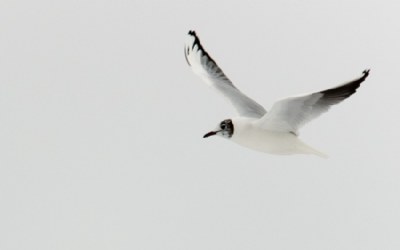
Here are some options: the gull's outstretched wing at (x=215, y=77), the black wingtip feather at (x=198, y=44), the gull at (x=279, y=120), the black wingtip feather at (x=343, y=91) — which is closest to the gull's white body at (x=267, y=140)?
the gull at (x=279, y=120)

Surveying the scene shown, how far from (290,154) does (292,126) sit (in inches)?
10.6

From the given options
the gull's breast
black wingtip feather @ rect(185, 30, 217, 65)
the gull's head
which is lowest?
the gull's breast

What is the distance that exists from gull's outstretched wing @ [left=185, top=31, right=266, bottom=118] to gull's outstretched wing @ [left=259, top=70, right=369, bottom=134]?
1.84 feet

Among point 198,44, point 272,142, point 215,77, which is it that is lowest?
point 272,142

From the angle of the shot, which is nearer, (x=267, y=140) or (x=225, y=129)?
(x=267, y=140)

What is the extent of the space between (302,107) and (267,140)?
386 millimetres

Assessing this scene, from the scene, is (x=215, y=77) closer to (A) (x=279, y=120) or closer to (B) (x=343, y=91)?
(A) (x=279, y=120)

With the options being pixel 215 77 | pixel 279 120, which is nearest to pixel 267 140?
pixel 279 120

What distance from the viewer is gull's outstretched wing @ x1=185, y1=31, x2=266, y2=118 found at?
6500 millimetres

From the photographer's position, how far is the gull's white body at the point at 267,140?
232 inches

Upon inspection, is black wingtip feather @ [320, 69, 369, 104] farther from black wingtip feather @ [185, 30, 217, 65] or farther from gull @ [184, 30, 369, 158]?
black wingtip feather @ [185, 30, 217, 65]

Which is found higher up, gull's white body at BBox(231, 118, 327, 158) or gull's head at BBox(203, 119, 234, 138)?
gull's head at BBox(203, 119, 234, 138)

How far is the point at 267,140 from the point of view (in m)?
5.91

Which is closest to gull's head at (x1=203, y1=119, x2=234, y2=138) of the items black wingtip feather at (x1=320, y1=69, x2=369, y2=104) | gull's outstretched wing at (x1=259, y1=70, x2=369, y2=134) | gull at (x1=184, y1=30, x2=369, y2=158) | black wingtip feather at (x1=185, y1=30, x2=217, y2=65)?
gull at (x1=184, y1=30, x2=369, y2=158)
